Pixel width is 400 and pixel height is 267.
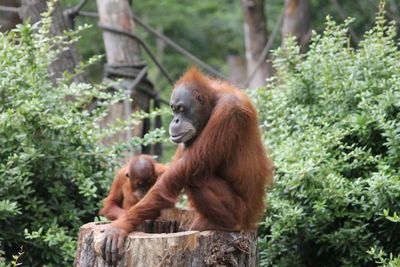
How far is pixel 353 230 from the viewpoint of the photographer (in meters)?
4.68

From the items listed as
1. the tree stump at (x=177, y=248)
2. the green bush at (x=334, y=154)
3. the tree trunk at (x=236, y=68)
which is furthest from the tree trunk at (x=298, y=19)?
the tree stump at (x=177, y=248)

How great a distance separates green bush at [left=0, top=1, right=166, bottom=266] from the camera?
4.79m

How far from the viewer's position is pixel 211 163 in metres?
4.18

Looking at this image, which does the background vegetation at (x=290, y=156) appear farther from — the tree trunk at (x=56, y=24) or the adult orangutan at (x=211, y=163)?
the tree trunk at (x=56, y=24)

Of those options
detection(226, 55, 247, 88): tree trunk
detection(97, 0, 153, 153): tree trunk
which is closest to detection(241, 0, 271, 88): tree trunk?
detection(97, 0, 153, 153): tree trunk

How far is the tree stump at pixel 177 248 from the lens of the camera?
147 inches

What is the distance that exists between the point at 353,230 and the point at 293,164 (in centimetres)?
67

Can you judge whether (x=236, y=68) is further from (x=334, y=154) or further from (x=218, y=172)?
(x=218, y=172)

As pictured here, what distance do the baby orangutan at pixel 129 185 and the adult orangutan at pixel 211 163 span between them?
3.02 feet

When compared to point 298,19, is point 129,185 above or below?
below

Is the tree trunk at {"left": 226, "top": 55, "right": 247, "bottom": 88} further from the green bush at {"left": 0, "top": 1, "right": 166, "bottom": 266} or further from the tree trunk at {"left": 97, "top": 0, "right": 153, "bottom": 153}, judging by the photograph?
the green bush at {"left": 0, "top": 1, "right": 166, "bottom": 266}

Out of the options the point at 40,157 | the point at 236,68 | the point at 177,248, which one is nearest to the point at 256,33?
the point at 236,68

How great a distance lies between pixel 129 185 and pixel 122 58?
102 inches

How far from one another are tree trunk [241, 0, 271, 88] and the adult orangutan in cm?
571
